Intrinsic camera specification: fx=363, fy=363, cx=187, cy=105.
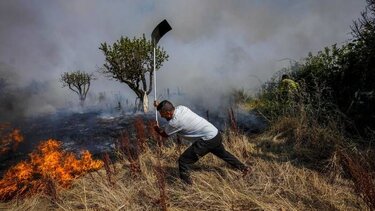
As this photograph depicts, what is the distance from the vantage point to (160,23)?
7.11 metres

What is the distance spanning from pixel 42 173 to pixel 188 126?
12.0 feet

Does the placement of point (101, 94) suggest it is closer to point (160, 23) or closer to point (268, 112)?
point (268, 112)

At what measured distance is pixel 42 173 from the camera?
7.69 meters

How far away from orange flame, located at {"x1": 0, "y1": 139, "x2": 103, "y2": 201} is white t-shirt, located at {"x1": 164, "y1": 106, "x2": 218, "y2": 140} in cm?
286

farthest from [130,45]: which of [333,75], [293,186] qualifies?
[293,186]

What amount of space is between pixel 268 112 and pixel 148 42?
18.2 m

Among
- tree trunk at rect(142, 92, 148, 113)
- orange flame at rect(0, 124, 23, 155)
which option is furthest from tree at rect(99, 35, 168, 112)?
orange flame at rect(0, 124, 23, 155)

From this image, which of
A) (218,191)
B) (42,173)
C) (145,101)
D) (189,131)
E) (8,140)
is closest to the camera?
(218,191)

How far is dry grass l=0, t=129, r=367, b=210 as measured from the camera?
5141 millimetres

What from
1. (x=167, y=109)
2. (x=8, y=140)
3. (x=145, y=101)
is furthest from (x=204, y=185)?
(x=145, y=101)

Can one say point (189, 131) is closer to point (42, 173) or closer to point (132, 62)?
point (42, 173)

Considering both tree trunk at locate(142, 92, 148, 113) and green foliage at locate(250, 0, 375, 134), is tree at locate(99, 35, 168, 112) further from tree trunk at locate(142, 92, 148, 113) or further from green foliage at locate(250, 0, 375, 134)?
green foliage at locate(250, 0, 375, 134)

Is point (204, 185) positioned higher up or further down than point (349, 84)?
further down

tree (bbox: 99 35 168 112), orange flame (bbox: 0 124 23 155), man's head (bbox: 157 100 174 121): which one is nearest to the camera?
man's head (bbox: 157 100 174 121)
